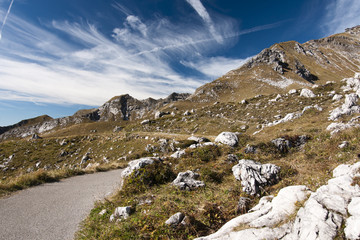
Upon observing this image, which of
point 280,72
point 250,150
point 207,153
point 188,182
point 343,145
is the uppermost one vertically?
point 280,72

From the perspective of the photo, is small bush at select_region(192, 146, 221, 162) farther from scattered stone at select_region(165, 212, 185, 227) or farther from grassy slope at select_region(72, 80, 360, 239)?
scattered stone at select_region(165, 212, 185, 227)

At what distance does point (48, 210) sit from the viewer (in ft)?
26.8

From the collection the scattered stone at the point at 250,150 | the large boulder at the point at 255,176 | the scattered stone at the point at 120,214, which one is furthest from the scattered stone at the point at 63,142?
the large boulder at the point at 255,176

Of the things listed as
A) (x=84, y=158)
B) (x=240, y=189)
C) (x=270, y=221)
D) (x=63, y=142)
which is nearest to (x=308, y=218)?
(x=270, y=221)

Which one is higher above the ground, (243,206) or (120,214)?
(243,206)

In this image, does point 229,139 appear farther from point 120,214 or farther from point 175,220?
point 120,214

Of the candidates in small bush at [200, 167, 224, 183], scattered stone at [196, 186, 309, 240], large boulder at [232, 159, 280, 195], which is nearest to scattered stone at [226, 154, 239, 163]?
small bush at [200, 167, 224, 183]

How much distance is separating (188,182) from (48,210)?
24.6 feet

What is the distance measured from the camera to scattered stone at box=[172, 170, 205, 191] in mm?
9109

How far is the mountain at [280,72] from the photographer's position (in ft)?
321

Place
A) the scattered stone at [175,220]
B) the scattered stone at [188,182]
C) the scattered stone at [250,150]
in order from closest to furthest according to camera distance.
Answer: the scattered stone at [175,220] → the scattered stone at [188,182] → the scattered stone at [250,150]

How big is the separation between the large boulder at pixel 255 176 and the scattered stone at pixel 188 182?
7.63ft

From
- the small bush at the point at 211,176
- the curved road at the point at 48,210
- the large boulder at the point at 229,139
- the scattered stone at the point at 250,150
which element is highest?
the large boulder at the point at 229,139

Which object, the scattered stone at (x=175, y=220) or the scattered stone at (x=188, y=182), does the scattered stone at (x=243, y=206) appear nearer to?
the scattered stone at (x=175, y=220)
